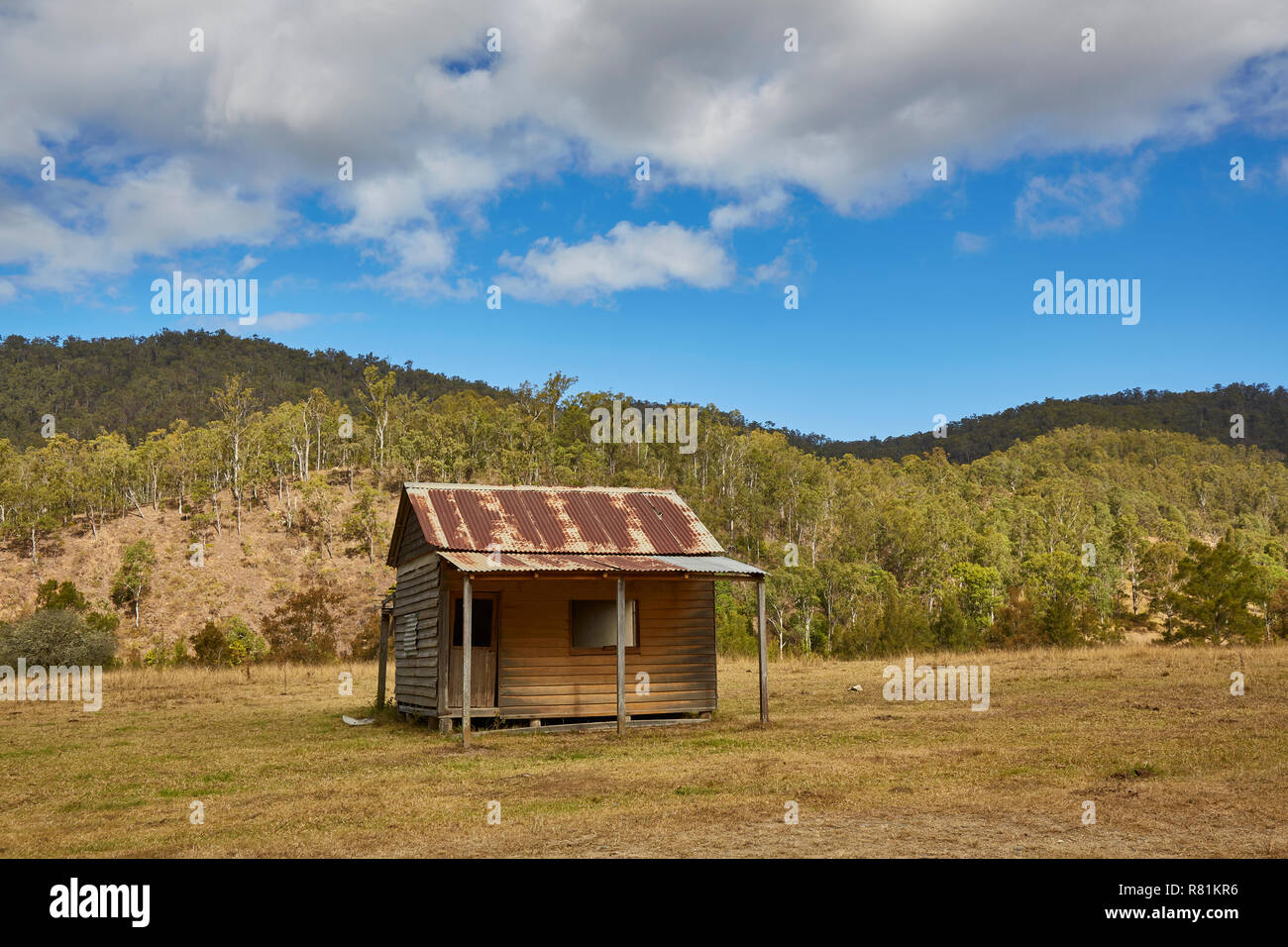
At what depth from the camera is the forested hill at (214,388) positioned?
129 m

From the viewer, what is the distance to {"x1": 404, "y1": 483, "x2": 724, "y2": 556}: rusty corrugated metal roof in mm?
19000

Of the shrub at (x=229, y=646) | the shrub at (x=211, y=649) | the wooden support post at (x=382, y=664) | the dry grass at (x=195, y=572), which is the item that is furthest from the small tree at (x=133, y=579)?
the wooden support post at (x=382, y=664)

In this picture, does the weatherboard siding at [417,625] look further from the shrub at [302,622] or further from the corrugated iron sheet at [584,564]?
the shrub at [302,622]

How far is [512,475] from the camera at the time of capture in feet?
274

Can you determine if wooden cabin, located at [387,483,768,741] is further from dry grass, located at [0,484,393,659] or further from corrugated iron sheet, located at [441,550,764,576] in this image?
dry grass, located at [0,484,393,659]

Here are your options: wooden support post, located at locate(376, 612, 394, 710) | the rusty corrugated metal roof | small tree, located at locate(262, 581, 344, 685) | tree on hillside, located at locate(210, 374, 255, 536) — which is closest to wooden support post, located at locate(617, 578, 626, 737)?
the rusty corrugated metal roof

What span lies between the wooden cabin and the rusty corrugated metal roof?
37 mm

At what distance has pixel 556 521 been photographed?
20266 millimetres

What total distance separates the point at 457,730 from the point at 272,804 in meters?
7.61

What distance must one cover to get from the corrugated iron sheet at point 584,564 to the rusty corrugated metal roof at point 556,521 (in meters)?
0.35
